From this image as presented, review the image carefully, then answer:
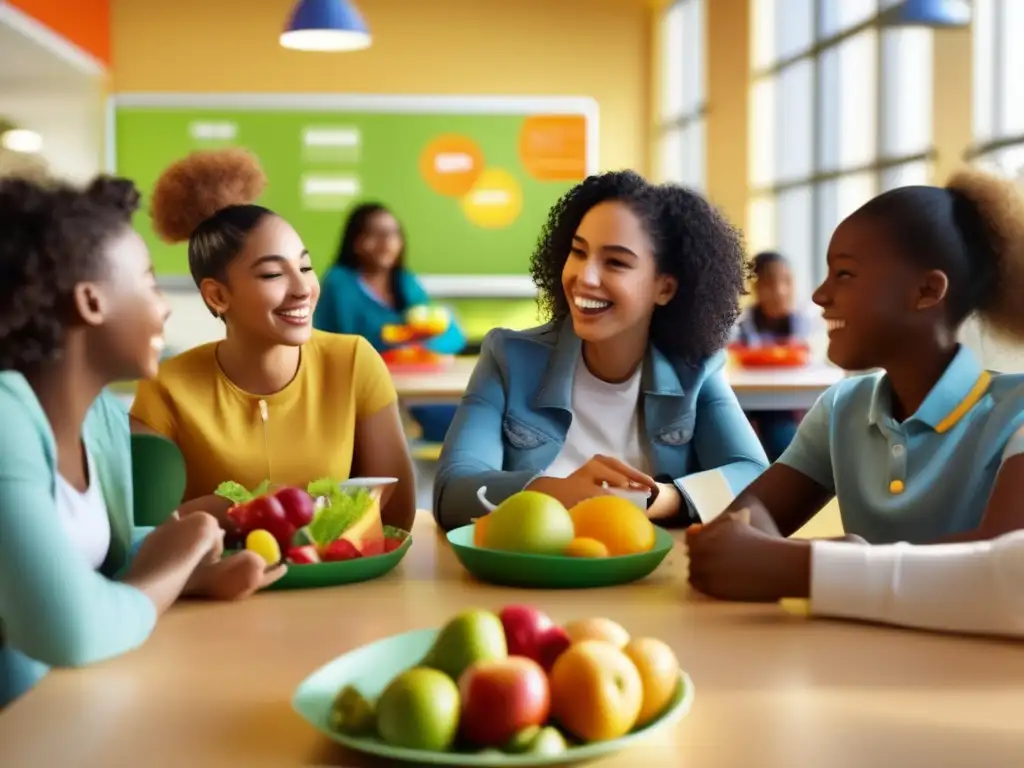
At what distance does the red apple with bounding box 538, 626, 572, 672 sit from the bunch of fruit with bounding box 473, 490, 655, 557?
48cm

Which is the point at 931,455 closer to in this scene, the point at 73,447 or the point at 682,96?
the point at 73,447

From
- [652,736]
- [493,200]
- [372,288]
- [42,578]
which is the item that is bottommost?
[652,736]

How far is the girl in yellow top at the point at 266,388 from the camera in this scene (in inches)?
79.4

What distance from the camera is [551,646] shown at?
102 cm

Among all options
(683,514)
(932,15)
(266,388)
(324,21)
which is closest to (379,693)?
(683,514)

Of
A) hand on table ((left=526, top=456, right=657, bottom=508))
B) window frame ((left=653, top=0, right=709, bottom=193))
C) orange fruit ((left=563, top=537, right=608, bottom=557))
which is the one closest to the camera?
orange fruit ((left=563, top=537, right=608, bottom=557))

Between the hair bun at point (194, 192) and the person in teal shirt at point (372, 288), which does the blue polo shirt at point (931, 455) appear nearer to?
the hair bun at point (194, 192)

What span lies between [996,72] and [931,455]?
3.83 metres

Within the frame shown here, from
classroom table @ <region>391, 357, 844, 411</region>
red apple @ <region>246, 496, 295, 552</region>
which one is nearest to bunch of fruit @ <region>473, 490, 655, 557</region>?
red apple @ <region>246, 496, 295, 552</region>

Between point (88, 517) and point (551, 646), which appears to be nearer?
point (551, 646)

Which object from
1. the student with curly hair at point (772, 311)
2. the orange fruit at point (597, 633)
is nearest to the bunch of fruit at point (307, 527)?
the orange fruit at point (597, 633)

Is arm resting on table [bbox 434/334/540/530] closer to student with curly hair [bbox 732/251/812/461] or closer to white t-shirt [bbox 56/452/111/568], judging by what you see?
white t-shirt [bbox 56/452/111/568]

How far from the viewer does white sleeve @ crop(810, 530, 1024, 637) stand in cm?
128

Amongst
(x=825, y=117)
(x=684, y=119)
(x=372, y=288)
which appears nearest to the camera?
(x=372, y=288)
